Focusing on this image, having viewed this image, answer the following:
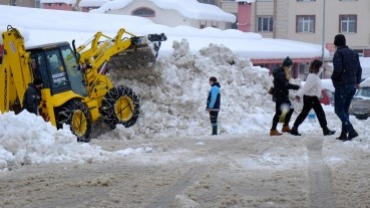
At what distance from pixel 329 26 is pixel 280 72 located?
1843 inches

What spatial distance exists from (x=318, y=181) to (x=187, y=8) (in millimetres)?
40719

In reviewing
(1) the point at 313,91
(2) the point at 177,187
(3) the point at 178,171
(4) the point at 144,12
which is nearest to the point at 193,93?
(1) the point at 313,91

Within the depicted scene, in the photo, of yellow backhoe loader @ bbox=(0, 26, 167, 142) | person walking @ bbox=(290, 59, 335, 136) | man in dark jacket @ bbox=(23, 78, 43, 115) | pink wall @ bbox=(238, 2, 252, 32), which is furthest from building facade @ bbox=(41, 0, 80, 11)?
person walking @ bbox=(290, 59, 335, 136)

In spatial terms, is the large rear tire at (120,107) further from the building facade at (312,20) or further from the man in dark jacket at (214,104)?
the building facade at (312,20)

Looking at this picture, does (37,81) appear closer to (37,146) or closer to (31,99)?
(31,99)

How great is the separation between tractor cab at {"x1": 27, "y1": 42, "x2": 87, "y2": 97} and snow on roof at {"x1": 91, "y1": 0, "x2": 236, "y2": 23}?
32.1 meters

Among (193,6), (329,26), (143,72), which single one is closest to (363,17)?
(329,26)

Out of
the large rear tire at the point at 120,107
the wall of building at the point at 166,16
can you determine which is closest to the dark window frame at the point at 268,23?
the wall of building at the point at 166,16

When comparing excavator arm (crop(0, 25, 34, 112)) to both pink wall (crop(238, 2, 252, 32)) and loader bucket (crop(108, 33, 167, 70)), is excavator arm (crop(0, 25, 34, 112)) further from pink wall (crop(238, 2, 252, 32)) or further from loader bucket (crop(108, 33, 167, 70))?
pink wall (crop(238, 2, 252, 32))

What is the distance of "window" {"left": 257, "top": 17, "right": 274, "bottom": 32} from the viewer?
60.9m

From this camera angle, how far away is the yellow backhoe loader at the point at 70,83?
14781 millimetres

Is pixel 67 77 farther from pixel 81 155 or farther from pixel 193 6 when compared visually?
pixel 193 6

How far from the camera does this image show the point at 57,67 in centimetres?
1527

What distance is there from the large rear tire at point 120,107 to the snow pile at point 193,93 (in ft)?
0.75
